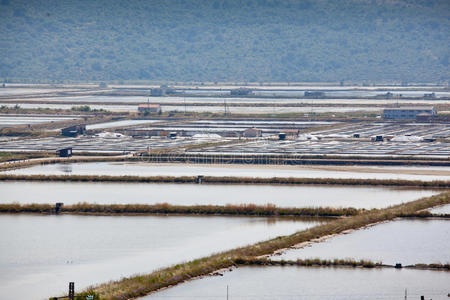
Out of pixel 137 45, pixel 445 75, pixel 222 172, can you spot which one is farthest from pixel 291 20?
pixel 222 172

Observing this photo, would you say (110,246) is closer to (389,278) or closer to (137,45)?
(389,278)

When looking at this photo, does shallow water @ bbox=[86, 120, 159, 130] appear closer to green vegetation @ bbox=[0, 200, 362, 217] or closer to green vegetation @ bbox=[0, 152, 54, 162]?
green vegetation @ bbox=[0, 152, 54, 162]

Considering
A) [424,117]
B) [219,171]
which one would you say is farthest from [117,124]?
[219,171]

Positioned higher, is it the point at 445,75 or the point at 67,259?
the point at 445,75

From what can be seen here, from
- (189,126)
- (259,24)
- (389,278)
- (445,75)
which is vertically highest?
(259,24)

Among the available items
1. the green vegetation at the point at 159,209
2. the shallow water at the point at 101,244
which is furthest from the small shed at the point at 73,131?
the shallow water at the point at 101,244

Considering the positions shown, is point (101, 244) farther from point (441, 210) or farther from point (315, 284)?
point (441, 210)
